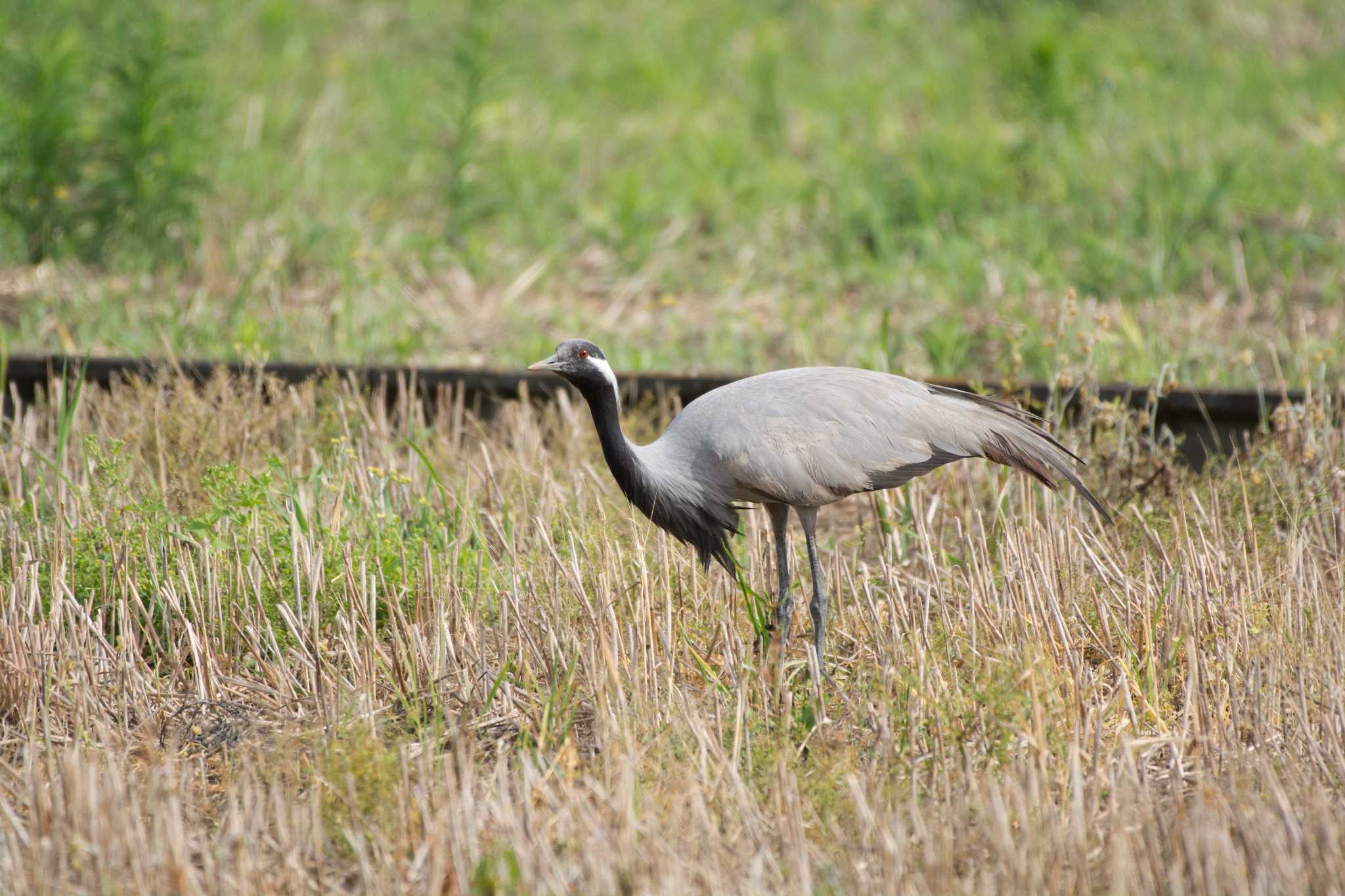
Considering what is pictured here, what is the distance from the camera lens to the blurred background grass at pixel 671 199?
6918 millimetres

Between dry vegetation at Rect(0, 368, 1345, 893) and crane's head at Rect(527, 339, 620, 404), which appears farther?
crane's head at Rect(527, 339, 620, 404)

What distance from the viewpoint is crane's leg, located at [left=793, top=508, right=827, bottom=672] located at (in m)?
3.94

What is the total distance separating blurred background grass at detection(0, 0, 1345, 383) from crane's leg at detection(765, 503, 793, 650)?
152 centimetres

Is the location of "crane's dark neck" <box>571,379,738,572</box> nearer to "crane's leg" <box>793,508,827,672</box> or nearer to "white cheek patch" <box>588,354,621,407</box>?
"white cheek patch" <box>588,354,621,407</box>

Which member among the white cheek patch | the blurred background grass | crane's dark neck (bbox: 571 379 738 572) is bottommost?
crane's dark neck (bbox: 571 379 738 572)

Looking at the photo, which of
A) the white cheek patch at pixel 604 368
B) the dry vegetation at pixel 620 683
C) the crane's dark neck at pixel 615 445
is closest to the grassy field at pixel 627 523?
the dry vegetation at pixel 620 683

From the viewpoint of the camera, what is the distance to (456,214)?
8.55 metres

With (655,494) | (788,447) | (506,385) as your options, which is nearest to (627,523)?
(655,494)

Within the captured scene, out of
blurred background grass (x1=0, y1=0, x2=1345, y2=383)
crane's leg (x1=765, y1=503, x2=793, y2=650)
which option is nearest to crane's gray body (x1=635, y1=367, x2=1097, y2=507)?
crane's leg (x1=765, y1=503, x2=793, y2=650)

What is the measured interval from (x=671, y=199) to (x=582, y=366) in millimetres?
5470

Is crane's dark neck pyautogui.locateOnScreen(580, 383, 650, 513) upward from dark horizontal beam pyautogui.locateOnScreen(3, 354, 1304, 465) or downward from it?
downward

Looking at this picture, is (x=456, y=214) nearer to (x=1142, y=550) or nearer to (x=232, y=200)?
(x=232, y=200)

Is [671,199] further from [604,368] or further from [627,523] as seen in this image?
[604,368]

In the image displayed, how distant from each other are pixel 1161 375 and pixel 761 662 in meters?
2.14
